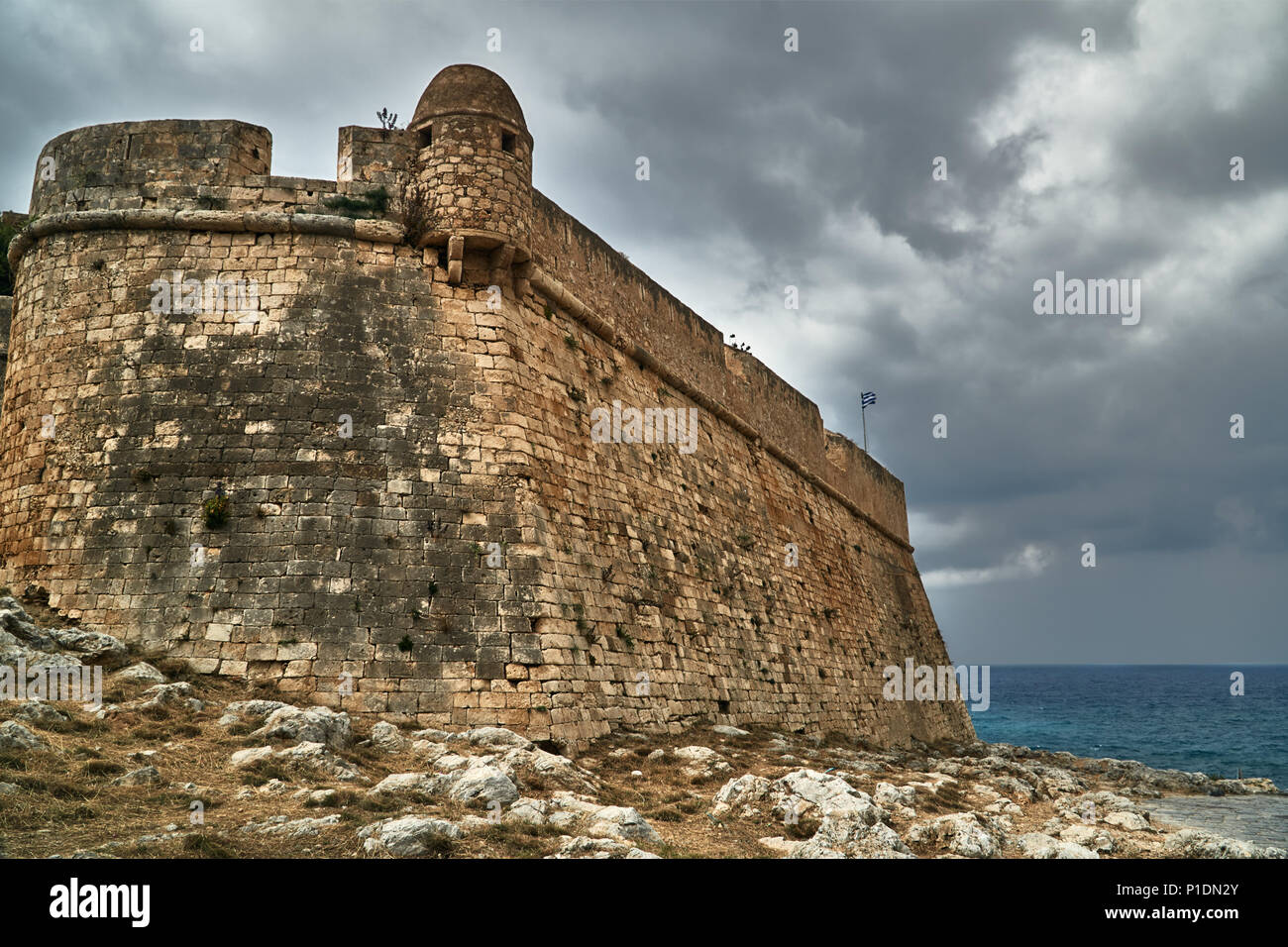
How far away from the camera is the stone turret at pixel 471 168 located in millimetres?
10281

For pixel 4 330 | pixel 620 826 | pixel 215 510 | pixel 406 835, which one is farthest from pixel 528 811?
pixel 4 330

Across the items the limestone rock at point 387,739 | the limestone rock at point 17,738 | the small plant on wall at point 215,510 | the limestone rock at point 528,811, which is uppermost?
the small plant on wall at point 215,510

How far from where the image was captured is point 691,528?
1352 centimetres

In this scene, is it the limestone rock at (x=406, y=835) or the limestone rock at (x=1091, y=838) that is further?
Answer: the limestone rock at (x=1091, y=838)

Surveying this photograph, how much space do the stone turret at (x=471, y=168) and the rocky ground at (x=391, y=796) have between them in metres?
5.22

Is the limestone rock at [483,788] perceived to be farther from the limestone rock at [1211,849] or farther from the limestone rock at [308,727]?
the limestone rock at [1211,849]

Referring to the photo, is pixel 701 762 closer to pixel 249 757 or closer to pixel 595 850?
pixel 595 850

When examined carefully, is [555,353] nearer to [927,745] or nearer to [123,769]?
[123,769]

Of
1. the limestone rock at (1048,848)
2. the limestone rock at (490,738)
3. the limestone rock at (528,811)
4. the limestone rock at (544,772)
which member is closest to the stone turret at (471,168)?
the limestone rock at (490,738)

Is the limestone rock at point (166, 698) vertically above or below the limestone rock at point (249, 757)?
above

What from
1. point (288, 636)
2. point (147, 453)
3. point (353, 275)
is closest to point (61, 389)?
point (147, 453)

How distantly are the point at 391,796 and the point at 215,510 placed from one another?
13.8ft

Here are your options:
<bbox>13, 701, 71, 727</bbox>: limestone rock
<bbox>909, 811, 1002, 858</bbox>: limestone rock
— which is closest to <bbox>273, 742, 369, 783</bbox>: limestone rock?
<bbox>13, 701, 71, 727</bbox>: limestone rock
